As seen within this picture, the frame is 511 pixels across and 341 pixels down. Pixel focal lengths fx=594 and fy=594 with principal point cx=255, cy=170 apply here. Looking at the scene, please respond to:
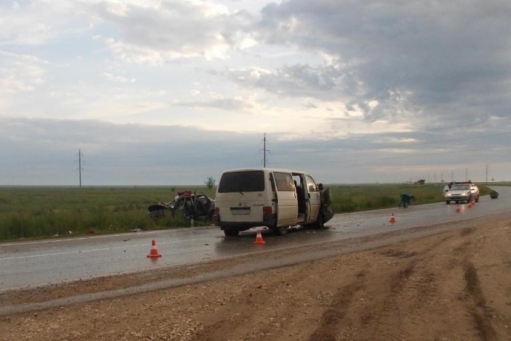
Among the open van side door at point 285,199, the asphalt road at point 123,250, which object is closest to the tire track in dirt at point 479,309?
the asphalt road at point 123,250

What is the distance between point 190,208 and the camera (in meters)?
24.0

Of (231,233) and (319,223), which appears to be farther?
(319,223)

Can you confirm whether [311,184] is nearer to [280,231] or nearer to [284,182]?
[284,182]

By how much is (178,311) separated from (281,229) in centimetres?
1093

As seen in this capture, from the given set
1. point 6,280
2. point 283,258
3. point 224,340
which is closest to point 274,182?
point 283,258

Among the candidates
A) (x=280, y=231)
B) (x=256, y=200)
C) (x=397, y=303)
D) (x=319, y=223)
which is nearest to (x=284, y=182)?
(x=256, y=200)

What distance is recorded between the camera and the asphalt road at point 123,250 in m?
11.0

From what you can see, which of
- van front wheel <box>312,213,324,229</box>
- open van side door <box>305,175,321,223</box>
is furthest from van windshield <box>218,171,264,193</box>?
van front wheel <box>312,213,324,229</box>

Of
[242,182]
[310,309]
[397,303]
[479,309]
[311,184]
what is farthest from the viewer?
[311,184]

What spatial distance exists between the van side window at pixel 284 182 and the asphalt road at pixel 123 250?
4.69 feet

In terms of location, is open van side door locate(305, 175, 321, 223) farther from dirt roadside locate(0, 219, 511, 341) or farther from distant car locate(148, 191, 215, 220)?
dirt roadside locate(0, 219, 511, 341)

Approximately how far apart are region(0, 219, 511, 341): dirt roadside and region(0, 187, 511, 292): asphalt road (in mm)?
1833

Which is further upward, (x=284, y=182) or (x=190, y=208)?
(x=284, y=182)

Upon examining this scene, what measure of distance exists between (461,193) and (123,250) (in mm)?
32312
